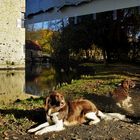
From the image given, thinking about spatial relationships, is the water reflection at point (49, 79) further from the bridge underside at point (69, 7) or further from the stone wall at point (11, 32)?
the stone wall at point (11, 32)

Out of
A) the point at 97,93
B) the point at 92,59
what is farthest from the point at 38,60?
the point at 97,93

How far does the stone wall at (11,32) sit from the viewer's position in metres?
41.0

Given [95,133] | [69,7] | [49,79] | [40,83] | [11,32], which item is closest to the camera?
[95,133]

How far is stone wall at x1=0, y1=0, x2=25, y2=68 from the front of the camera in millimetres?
40969

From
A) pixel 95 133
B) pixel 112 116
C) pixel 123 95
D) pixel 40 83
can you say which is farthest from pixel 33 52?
pixel 95 133

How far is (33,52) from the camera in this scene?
60625 millimetres

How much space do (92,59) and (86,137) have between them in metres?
37.3

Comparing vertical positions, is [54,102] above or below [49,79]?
above

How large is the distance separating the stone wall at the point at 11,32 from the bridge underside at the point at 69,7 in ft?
38.5

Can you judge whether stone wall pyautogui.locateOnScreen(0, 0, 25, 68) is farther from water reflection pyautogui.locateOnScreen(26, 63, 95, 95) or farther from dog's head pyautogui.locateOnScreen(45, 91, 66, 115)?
dog's head pyautogui.locateOnScreen(45, 91, 66, 115)

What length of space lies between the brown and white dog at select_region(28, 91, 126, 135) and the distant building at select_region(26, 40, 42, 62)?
4858cm

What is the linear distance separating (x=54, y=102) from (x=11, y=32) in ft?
108

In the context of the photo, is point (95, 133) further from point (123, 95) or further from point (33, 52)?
point (33, 52)

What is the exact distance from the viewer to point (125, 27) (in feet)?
129
